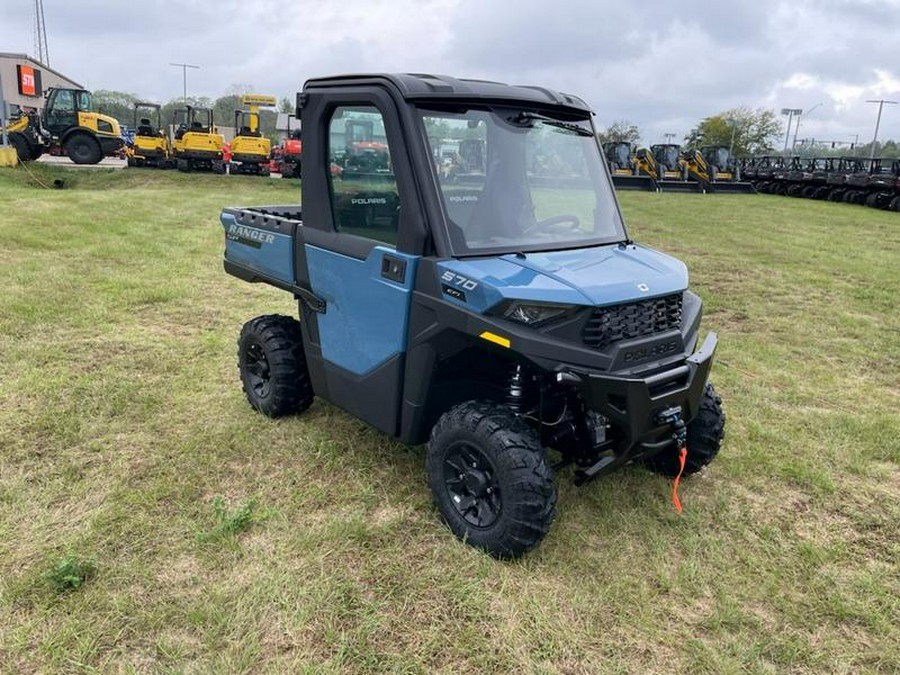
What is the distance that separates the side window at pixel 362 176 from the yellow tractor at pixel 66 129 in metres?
22.5

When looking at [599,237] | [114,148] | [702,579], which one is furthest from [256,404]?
[114,148]

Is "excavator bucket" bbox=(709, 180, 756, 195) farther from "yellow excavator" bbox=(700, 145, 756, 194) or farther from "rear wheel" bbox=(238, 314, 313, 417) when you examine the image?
"rear wheel" bbox=(238, 314, 313, 417)

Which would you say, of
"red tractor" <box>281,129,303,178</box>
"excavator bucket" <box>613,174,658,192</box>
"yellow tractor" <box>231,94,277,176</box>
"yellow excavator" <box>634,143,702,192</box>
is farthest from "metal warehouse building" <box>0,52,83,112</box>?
"yellow excavator" <box>634,143,702,192</box>

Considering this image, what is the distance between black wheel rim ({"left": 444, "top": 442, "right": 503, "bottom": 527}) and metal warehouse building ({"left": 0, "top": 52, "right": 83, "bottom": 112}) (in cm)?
2827

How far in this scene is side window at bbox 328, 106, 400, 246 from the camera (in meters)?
3.11

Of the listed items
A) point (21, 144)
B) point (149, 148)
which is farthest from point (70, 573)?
point (149, 148)

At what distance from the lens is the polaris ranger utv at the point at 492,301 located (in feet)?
9.09

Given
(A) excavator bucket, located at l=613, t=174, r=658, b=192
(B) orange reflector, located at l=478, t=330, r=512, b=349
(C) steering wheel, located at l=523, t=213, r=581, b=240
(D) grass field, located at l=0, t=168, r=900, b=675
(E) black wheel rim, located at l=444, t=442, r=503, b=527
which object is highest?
(A) excavator bucket, located at l=613, t=174, r=658, b=192

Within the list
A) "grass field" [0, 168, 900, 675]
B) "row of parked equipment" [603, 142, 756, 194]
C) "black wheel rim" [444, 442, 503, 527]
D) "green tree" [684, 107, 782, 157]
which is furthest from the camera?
"green tree" [684, 107, 782, 157]

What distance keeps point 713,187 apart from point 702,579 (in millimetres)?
27984

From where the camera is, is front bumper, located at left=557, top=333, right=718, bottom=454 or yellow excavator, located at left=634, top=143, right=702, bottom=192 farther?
yellow excavator, located at left=634, top=143, right=702, bottom=192

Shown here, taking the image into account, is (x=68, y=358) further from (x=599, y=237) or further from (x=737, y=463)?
(x=737, y=463)

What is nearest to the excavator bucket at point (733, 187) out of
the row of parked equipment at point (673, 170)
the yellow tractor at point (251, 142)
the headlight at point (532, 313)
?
the row of parked equipment at point (673, 170)

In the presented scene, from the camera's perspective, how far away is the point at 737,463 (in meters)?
4.01
